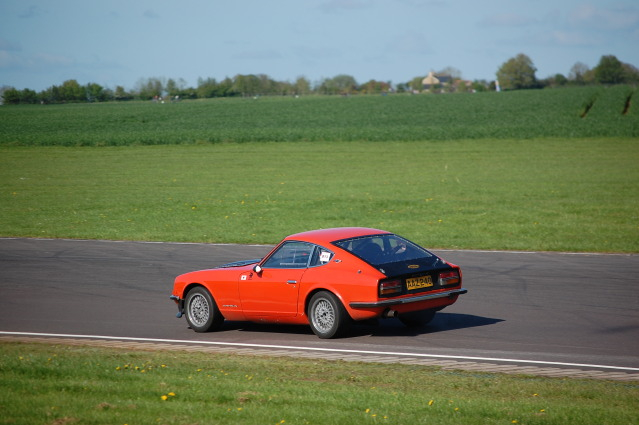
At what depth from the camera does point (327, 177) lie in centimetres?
3819

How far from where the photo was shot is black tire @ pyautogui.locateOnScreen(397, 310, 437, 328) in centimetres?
1175

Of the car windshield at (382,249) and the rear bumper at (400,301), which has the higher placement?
the car windshield at (382,249)

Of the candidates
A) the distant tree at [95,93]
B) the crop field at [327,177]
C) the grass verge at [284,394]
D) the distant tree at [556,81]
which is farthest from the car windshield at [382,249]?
the distant tree at [556,81]

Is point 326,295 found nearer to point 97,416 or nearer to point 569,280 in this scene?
point 97,416

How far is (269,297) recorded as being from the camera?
11.7 metres

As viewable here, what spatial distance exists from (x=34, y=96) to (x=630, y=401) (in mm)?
76637

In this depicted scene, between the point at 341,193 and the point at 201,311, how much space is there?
20136 mm

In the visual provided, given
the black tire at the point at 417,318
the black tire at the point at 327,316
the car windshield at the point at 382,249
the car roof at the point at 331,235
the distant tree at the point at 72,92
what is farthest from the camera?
the distant tree at the point at 72,92

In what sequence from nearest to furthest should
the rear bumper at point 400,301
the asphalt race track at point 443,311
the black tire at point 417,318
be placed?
the asphalt race track at point 443,311, the rear bumper at point 400,301, the black tire at point 417,318

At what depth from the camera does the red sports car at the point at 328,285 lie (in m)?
10.8

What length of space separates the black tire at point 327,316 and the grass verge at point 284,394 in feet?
4.53

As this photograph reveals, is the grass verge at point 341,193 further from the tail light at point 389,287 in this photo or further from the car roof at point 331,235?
the tail light at point 389,287

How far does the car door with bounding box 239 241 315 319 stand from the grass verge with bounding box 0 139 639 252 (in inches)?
369

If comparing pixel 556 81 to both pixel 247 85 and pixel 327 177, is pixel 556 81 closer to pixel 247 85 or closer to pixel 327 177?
pixel 247 85
